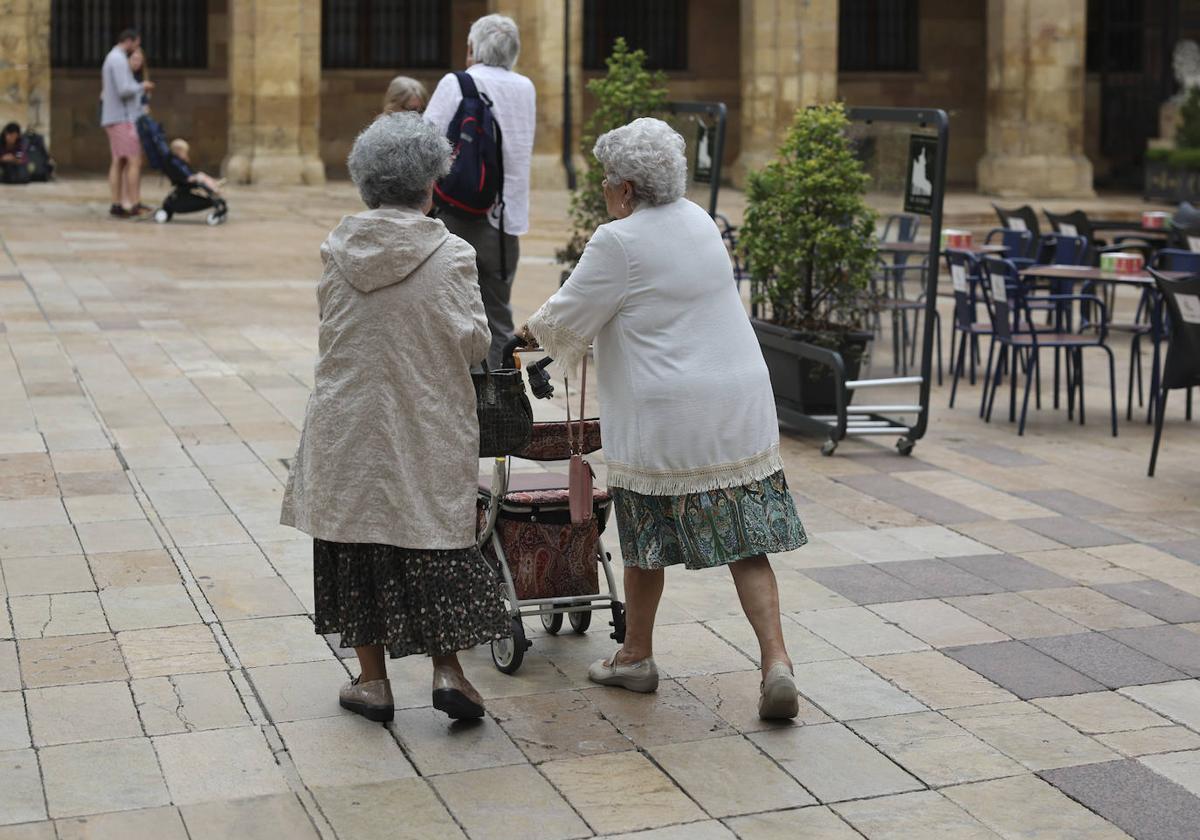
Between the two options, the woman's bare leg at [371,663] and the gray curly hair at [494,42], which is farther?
the gray curly hair at [494,42]

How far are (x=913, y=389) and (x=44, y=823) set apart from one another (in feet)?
22.6

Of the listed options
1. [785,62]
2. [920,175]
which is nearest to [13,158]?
[785,62]

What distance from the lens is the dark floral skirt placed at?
4.68m

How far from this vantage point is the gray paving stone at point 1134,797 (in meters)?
4.19

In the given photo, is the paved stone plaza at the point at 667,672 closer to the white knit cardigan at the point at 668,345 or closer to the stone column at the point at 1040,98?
the white knit cardigan at the point at 668,345

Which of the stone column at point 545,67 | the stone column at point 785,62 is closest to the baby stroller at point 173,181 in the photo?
the stone column at point 545,67

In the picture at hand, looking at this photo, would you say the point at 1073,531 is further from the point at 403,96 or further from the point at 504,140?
the point at 403,96

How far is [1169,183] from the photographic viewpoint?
77.7 ft

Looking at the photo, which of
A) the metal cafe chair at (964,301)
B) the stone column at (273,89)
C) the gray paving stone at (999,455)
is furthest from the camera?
the stone column at (273,89)

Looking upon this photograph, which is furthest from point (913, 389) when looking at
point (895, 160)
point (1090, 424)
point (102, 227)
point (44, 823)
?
point (102, 227)

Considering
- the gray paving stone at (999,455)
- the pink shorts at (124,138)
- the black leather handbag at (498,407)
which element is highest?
the pink shorts at (124,138)

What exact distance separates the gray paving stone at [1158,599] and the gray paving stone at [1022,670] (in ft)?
2.19

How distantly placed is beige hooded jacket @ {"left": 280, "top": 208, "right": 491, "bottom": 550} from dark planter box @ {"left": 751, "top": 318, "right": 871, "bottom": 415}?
13.8ft

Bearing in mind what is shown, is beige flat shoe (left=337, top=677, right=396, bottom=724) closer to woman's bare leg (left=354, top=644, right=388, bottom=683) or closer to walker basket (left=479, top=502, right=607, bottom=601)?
woman's bare leg (left=354, top=644, right=388, bottom=683)
